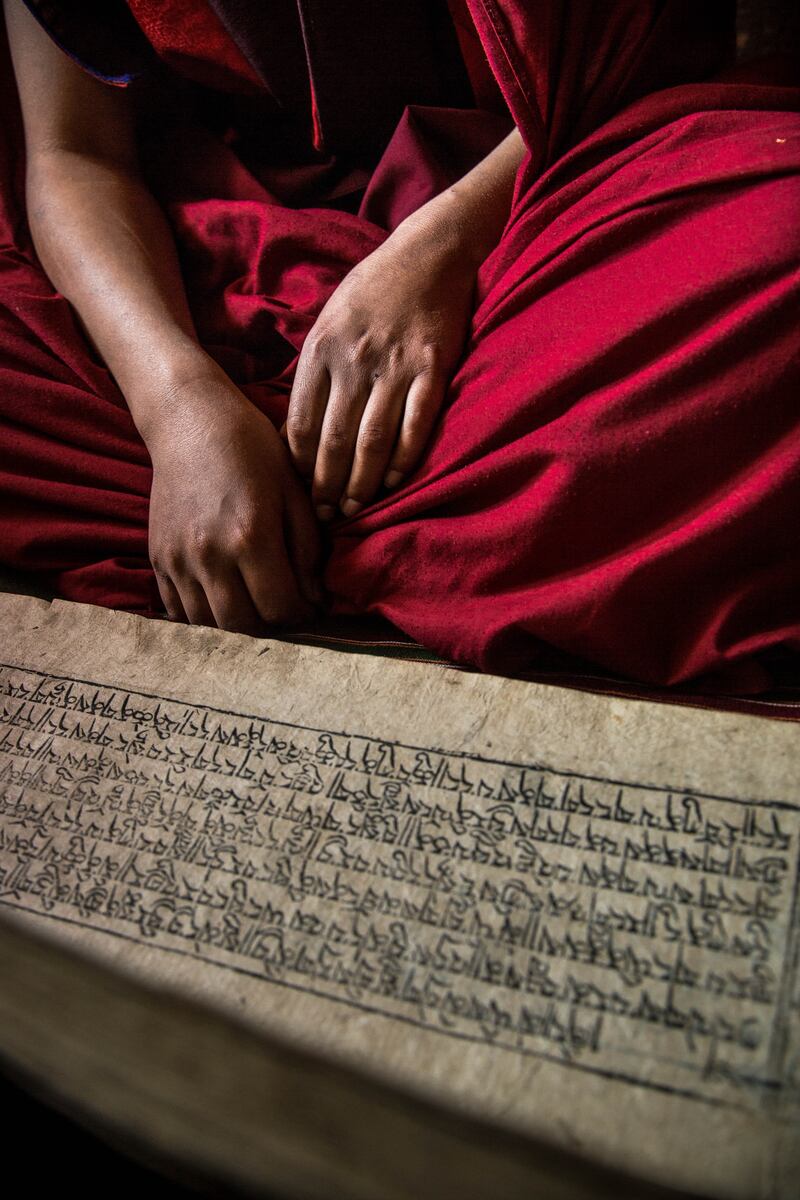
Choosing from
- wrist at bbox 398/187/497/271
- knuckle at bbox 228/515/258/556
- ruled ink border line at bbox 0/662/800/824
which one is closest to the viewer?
ruled ink border line at bbox 0/662/800/824

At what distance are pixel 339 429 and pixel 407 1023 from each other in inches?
21.7

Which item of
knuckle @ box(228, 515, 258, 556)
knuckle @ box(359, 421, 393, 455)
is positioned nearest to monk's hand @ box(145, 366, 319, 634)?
knuckle @ box(228, 515, 258, 556)

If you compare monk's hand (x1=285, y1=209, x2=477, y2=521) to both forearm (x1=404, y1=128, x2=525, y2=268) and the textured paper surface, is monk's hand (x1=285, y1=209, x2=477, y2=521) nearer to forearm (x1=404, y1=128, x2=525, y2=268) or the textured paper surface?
forearm (x1=404, y1=128, x2=525, y2=268)

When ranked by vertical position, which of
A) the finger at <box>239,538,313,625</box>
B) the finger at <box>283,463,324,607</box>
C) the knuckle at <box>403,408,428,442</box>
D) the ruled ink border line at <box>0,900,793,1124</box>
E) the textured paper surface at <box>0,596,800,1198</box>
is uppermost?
the knuckle at <box>403,408,428,442</box>

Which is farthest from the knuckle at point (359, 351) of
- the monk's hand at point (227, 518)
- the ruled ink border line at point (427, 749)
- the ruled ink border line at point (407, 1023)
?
the ruled ink border line at point (407, 1023)

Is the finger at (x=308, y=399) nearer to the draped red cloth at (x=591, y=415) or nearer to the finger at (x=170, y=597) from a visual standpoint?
the draped red cloth at (x=591, y=415)

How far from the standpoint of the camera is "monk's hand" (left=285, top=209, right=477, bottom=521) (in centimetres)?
86

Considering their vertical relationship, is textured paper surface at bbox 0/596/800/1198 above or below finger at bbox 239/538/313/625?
below

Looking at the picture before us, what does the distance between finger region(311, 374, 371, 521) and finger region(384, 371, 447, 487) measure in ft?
0.15

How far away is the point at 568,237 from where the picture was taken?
0.82 m

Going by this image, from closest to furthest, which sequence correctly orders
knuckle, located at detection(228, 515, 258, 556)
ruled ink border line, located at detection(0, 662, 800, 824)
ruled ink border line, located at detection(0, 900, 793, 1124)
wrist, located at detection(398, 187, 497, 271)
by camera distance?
ruled ink border line, located at detection(0, 900, 793, 1124), ruled ink border line, located at detection(0, 662, 800, 824), knuckle, located at detection(228, 515, 258, 556), wrist, located at detection(398, 187, 497, 271)

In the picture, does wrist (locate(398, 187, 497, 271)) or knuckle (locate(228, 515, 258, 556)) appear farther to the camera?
wrist (locate(398, 187, 497, 271))

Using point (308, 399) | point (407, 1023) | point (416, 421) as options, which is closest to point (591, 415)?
point (416, 421)

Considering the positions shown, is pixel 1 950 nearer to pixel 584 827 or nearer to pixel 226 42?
pixel 584 827
